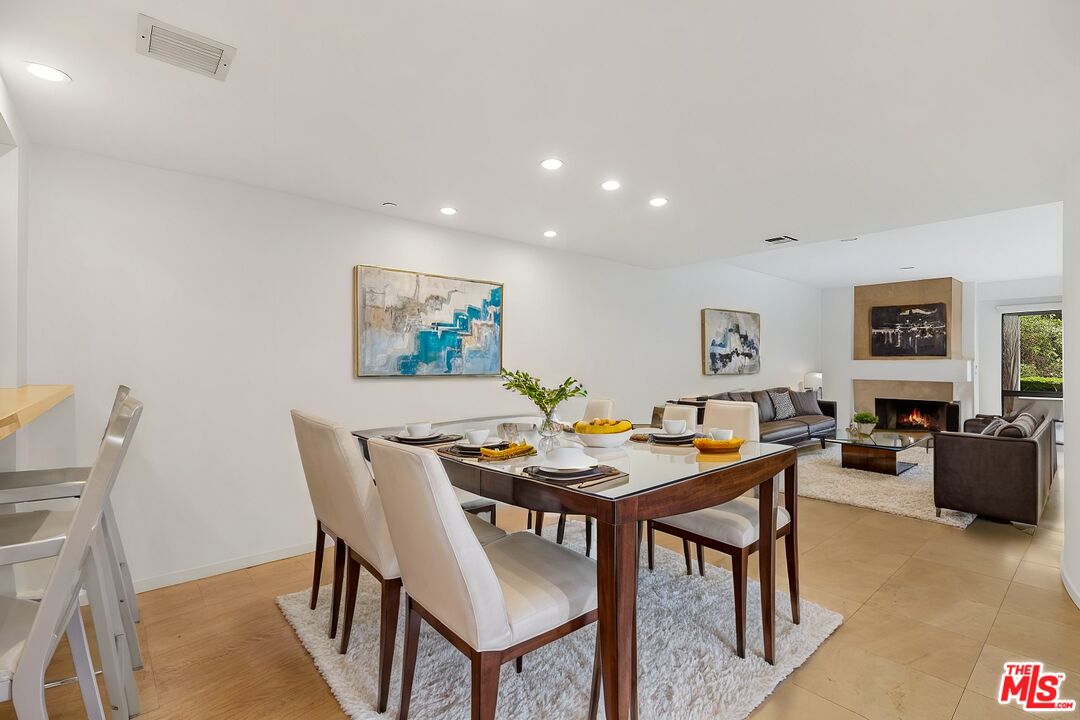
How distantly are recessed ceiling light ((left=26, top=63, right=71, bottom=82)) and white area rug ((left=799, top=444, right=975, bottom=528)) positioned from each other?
17.5 feet

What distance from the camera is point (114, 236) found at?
8.97 feet

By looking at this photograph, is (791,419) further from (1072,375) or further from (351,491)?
(351,491)

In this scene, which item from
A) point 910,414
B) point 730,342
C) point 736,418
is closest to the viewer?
point 736,418

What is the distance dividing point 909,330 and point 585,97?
8.17 metres

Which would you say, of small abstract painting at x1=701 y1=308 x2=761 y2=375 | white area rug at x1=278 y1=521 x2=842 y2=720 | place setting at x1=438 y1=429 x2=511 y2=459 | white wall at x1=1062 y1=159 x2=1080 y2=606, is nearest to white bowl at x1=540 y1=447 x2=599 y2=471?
place setting at x1=438 y1=429 x2=511 y2=459

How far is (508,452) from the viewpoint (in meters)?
2.02

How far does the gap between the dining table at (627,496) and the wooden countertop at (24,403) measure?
4.07 ft

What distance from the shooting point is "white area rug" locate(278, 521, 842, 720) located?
1.80 meters

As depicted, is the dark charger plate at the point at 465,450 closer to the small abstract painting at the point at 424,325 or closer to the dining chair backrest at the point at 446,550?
the dining chair backrest at the point at 446,550

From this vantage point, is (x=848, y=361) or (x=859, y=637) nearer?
(x=859, y=637)

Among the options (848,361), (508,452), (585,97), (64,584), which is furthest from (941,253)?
(64,584)

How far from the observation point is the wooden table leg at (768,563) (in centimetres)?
203

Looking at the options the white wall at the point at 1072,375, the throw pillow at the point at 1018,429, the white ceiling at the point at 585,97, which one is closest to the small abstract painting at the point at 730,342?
the throw pillow at the point at 1018,429

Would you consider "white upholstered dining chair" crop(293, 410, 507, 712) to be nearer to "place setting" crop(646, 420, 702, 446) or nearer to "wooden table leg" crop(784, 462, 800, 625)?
"place setting" crop(646, 420, 702, 446)
